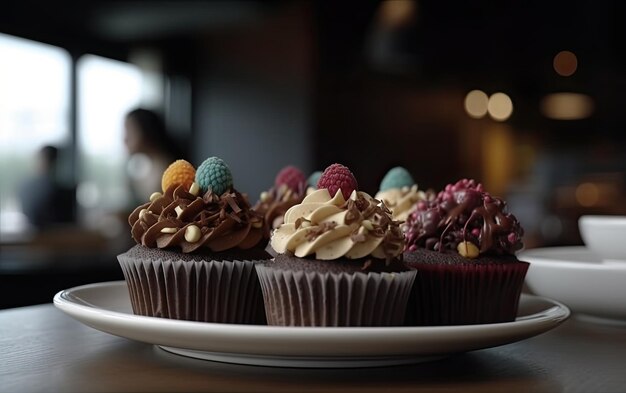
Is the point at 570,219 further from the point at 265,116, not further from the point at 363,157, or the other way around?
the point at 265,116

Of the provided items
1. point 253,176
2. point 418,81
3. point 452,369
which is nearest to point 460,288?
point 452,369

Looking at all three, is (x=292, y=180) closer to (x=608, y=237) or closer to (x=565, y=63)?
(x=608, y=237)

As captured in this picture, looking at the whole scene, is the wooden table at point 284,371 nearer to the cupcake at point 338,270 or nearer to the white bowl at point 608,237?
the cupcake at point 338,270

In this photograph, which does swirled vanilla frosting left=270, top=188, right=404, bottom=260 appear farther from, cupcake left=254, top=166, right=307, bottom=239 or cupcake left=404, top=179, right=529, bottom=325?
cupcake left=254, top=166, right=307, bottom=239

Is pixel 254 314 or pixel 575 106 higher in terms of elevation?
pixel 575 106

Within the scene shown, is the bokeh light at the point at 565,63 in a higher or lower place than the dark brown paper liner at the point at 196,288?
higher

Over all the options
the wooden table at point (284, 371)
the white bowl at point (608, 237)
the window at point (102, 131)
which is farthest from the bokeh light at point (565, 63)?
the wooden table at point (284, 371)
